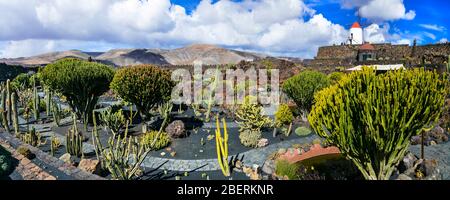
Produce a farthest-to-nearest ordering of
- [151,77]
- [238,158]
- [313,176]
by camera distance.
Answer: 1. [151,77]
2. [238,158]
3. [313,176]

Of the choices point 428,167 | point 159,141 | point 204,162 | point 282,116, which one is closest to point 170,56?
point 282,116

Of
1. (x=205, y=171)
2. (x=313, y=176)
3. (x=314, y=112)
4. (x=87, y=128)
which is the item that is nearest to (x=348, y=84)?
(x=314, y=112)

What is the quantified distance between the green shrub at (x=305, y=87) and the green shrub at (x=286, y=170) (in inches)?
352

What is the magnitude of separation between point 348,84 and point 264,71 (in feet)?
92.7

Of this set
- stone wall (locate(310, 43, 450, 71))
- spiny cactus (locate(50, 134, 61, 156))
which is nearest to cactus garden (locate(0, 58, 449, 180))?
spiny cactus (locate(50, 134, 61, 156))

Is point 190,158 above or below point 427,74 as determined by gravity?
below

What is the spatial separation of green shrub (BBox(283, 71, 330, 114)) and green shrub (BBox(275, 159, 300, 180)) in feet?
29.3

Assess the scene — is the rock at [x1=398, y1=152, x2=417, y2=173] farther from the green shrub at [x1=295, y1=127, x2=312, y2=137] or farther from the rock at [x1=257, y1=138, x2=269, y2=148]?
the green shrub at [x1=295, y1=127, x2=312, y2=137]

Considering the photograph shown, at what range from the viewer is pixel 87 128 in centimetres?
1831

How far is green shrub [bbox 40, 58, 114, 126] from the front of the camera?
17.3m

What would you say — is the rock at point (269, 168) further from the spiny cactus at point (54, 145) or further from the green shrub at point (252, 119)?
the spiny cactus at point (54, 145)

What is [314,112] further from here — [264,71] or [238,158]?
[264,71]

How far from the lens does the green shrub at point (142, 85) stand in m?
16.7
